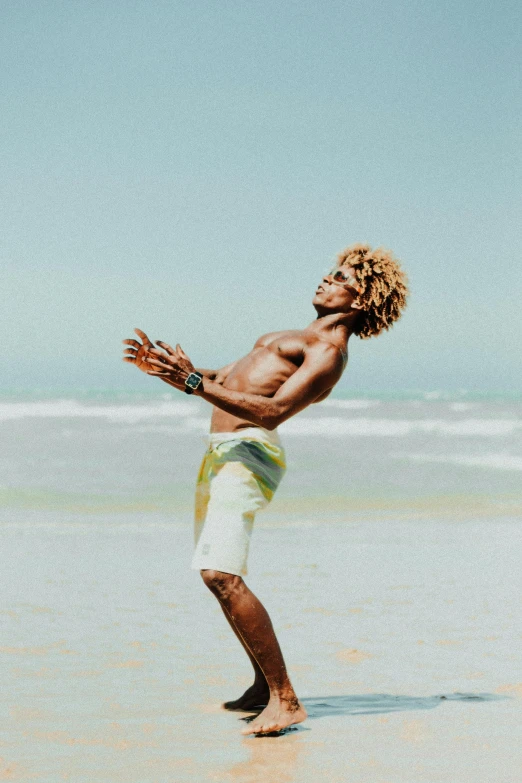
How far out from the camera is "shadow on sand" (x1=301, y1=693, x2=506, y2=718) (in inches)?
176

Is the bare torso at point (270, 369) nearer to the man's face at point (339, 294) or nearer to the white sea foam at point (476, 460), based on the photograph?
the man's face at point (339, 294)

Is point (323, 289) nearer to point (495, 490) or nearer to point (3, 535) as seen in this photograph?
point (3, 535)

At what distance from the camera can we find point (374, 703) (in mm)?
4602

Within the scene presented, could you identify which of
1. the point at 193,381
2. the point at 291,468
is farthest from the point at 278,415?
the point at 291,468

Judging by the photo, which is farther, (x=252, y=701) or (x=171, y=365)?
(x=252, y=701)

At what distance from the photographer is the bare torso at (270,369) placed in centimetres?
439

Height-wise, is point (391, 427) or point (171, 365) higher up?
point (391, 427)

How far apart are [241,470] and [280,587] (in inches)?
126

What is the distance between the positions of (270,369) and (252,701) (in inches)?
59.3

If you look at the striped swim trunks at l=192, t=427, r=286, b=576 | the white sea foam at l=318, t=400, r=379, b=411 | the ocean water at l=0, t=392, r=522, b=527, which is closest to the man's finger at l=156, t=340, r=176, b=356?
the striped swim trunks at l=192, t=427, r=286, b=576

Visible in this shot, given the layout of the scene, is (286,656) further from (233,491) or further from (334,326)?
(334,326)

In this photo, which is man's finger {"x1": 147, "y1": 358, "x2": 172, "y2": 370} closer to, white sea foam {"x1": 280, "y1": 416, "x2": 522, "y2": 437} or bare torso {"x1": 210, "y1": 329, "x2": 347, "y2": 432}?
bare torso {"x1": 210, "y1": 329, "x2": 347, "y2": 432}

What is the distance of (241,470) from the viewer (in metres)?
4.22

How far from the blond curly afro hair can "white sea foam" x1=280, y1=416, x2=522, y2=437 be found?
693 inches
